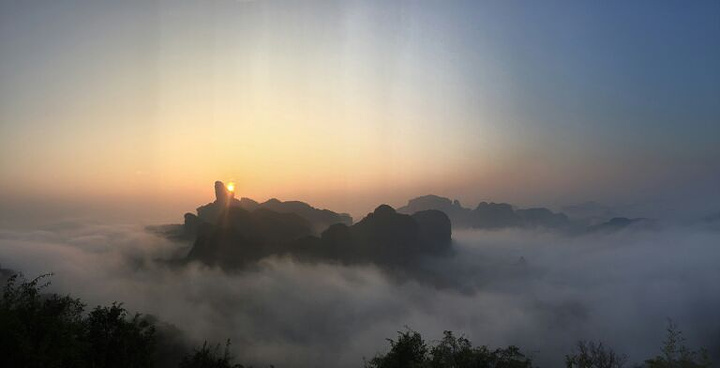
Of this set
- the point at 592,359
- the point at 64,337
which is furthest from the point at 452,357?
the point at 64,337

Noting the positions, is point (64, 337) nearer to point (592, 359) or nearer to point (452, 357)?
point (452, 357)

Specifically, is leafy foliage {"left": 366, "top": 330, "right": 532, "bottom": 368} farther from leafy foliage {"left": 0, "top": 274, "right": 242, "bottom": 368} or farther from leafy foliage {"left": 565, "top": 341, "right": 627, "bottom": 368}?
leafy foliage {"left": 0, "top": 274, "right": 242, "bottom": 368}

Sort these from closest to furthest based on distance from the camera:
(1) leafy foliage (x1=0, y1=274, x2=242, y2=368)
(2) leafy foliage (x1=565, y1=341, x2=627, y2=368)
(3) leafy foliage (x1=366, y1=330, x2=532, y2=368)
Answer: (1) leafy foliage (x1=0, y1=274, x2=242, y2=368) < (2) leafy foliage (x1=565, y1=341, x2=627, y2=368) < (3) leafy foliage (x1=366, y1=330, x2=532, y2=368)

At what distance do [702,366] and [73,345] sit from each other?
4929 centimetres

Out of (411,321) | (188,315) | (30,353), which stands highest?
(30,353)

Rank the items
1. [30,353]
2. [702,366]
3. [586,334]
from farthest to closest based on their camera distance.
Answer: [586,334] → [702,366] → [30,353]

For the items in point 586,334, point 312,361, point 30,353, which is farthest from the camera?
point 586,334

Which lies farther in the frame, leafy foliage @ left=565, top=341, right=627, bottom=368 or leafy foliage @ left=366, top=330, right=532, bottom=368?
leafy foliage @ left=366, top=330, right=532, bottom=368

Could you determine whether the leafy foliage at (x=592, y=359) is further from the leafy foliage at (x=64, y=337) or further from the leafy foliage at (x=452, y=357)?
the leafy foliage at (x=64, y=337)

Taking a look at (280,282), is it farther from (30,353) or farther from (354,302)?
(30,353)

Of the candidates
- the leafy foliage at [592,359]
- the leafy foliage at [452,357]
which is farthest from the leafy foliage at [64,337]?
the leafy foliage at [592,359]

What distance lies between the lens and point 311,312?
538 feet

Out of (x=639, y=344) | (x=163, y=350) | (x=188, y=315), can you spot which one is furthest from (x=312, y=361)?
(x=639, y=344)

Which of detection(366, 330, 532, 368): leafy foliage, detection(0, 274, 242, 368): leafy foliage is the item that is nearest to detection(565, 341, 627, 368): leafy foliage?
detection(366, 330, 532, 368): leafy foliage
